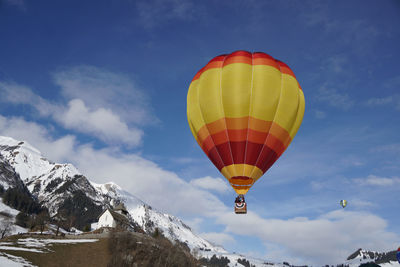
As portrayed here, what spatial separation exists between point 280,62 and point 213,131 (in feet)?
27.9

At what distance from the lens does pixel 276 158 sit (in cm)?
2491

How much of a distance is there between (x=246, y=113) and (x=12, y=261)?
35217 mm

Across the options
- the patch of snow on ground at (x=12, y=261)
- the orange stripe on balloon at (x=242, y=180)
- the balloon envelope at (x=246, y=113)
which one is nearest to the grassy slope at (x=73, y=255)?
the patch of snow on ground at (x=12, y=261)

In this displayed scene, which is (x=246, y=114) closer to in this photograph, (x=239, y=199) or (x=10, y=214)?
(x=239, y=199)

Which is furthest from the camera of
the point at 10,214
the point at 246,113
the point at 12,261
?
the point at 10,214

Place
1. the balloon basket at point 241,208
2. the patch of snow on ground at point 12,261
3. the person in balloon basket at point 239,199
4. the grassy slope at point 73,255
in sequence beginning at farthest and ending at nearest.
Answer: the grassy slope at point 73,255, the patch of snow on ground at point 12,261, the person in balloon basket at point 239,199, the balloon basket at point 241,208

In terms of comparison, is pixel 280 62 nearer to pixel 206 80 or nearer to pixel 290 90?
pixel 290 90

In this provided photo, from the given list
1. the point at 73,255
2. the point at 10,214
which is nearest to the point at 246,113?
the point at 73,255

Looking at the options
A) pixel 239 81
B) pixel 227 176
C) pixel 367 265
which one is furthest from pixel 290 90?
pixel 367 265

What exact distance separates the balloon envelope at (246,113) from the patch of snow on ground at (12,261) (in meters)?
29.7

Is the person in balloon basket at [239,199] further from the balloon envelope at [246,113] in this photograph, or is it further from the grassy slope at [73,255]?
the grassy slope at [73,255]

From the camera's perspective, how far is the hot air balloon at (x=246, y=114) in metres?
23.0

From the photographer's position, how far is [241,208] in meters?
22.5

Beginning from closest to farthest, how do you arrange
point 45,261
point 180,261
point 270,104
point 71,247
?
point 270,104 < point 45,261 < point 71,247 < point 180,261
